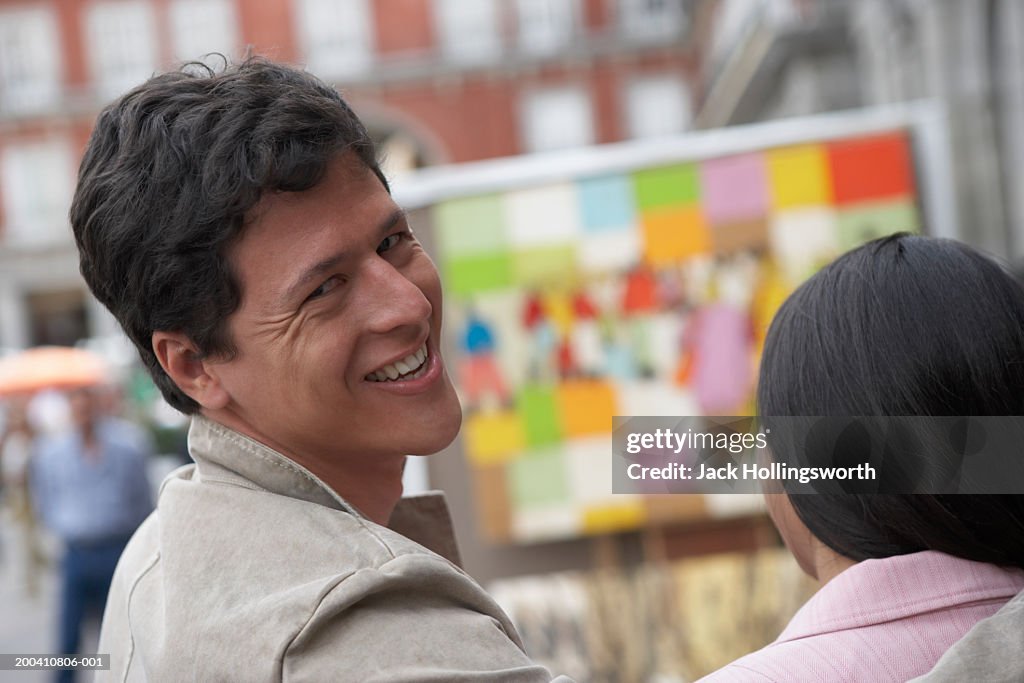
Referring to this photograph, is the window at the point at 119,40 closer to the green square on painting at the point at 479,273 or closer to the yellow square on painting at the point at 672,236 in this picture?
the green square on painting at the point at 479,273

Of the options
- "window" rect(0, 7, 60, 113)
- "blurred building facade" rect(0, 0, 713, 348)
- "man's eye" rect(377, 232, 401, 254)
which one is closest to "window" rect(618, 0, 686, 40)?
"blurred building facade" rect(0, 0, 713, 348)

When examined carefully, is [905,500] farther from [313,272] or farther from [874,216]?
[874,216]

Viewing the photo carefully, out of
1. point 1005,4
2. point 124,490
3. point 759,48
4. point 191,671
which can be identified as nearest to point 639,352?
point 124,490

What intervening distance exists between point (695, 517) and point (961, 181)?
7.22m

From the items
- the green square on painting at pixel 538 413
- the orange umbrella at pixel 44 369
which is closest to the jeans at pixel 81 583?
the green square on painting at pixel 538 413

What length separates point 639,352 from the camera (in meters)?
4.95

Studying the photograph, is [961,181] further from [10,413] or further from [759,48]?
[10,413]

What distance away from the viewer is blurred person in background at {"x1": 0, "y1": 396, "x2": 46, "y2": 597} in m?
9.79

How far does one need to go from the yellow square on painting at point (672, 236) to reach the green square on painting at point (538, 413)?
75 cm

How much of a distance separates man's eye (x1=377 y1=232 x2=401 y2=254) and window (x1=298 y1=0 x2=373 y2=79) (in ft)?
103

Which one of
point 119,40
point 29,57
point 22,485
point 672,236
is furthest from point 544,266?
point 29,57

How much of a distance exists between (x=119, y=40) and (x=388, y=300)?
33.3 meters

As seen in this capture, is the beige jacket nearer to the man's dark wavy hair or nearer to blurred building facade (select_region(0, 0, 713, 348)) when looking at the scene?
the man's dark wavy hair

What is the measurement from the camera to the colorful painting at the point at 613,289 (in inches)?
191
